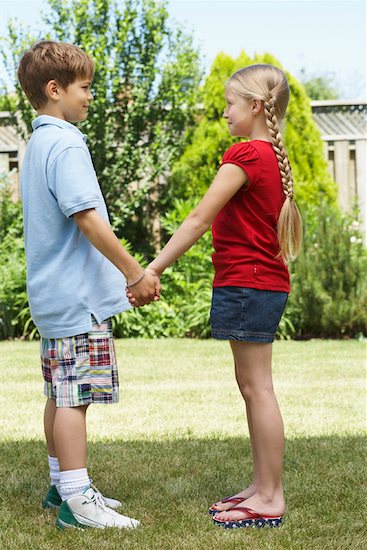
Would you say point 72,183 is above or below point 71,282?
above

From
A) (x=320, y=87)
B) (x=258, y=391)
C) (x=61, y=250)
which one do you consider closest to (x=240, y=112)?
(x=61, y=250)

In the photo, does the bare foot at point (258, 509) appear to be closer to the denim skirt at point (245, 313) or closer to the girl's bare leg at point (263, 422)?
the girl's bare leg at point (263, 422)

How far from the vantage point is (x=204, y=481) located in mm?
3312

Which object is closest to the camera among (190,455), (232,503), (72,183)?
(72,183)

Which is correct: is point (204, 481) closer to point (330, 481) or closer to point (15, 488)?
point (330, 481)

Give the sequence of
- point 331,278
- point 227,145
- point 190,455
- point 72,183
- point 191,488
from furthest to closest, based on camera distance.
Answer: point 227,145, point 331,278, point 190,455, point 191,488, point 72,183

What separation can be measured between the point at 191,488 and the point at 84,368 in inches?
29.8

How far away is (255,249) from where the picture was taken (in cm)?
274

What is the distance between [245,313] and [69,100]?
904mm

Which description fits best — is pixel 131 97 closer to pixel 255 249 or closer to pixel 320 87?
pixel 255 249

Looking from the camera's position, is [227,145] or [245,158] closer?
[245,158]

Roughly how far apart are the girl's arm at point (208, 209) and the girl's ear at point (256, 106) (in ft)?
0.76

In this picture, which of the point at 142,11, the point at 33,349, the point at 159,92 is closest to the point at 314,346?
the point at 33,349

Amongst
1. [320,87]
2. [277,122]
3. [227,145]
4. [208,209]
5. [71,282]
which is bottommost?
[71,282]
